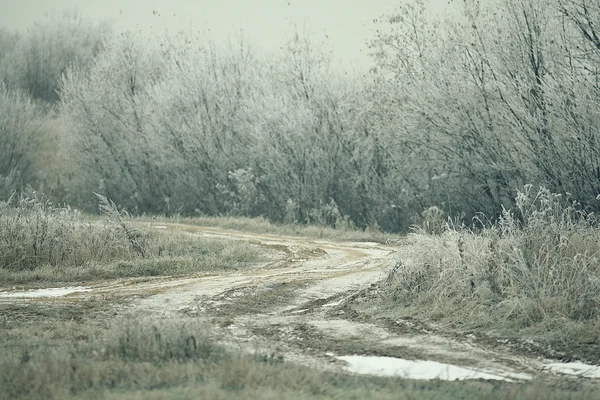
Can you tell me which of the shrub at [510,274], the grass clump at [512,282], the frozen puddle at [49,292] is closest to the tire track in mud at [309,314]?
the grass clump at [512,282]

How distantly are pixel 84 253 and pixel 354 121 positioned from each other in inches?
730

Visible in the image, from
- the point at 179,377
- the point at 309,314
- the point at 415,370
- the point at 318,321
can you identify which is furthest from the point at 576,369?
the point at 309,314

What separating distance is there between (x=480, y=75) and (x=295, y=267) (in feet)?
37.1

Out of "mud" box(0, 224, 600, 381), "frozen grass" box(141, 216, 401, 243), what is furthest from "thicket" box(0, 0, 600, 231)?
"mud" box(0, 224, 600, 381)

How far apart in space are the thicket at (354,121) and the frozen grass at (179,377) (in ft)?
47.8

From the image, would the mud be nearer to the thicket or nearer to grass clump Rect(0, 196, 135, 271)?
grass clump Rect(0, 196, 135, 271)

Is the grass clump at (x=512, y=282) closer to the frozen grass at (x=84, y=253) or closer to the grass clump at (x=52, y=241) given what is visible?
the frozen grass at (x=84, y=253)

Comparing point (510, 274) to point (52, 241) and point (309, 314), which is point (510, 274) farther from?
point (52, 241)

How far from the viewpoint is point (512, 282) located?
1203 cm

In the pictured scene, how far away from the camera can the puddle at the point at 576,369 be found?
8.96 meters

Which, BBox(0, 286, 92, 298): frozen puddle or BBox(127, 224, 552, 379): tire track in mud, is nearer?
BBox(127, 224, 552, 379): tire track in mud

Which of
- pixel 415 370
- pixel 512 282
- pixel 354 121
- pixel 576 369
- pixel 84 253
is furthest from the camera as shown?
pixel 354 121

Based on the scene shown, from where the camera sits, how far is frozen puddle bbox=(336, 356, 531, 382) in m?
8.71

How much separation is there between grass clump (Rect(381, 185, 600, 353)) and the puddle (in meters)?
0.80
